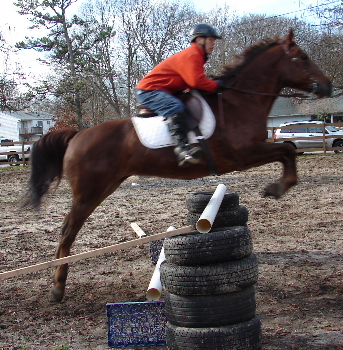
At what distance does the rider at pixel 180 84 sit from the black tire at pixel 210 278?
56.1 inches

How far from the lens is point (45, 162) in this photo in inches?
246

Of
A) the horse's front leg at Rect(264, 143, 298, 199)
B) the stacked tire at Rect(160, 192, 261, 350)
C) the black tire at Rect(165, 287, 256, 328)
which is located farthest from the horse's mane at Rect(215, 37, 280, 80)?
the black tire at Rect(165, 287, 256, 328)

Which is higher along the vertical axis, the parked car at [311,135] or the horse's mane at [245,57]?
the horse's mane at [245,57]

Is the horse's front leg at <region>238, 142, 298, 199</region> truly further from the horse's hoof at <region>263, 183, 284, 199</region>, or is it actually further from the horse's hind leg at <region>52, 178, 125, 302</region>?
the horse's hind leg at <region>52, 178, 125, 302</region>

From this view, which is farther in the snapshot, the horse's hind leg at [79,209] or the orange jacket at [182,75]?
the horse's hind leg at [79,209]

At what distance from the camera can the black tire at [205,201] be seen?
5004 millimetres

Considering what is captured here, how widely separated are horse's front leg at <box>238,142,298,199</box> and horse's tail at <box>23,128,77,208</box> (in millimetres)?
2475

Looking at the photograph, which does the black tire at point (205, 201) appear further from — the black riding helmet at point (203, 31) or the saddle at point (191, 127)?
the black riding helmet at point (203, 31)

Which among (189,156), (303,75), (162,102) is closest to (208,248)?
(189,156)

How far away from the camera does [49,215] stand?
1088 centimetres

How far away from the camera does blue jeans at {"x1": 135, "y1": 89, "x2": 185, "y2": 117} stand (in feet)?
16.7

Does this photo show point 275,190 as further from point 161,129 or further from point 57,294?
point 57,294

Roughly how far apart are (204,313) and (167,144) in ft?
6.86

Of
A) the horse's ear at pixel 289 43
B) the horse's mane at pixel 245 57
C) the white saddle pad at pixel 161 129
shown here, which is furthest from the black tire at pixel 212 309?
the horse's ear at pixel 289 43
